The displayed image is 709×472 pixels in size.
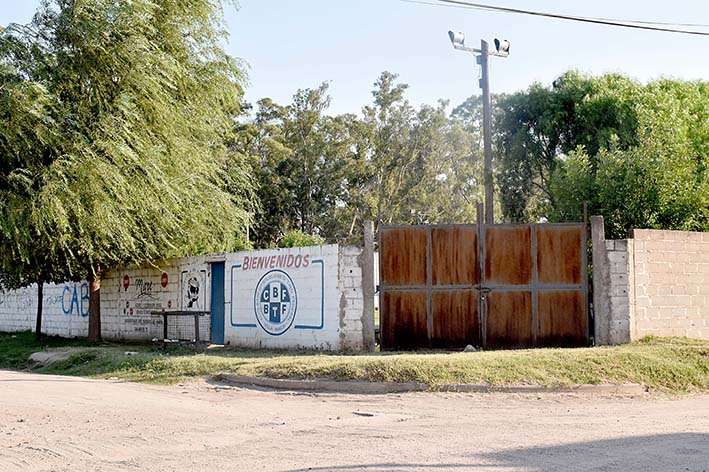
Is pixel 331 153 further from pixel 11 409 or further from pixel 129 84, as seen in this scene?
pixel 11 409

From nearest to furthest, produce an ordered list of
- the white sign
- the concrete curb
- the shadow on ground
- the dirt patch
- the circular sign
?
the shadow on ground → the concrete curb → the white sign → the circular sign → the dirt patch

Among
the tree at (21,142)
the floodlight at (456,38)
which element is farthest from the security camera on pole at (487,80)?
the tree at (21,142)

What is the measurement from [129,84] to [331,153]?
29.3 metres

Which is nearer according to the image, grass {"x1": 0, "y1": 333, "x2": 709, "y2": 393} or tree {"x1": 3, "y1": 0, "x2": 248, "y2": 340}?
grass {"x1": 0, "y1": 333, "x2": 709, "y2": 393}

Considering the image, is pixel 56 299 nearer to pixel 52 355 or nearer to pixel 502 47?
pixel 52 355

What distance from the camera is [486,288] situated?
15.6 meters

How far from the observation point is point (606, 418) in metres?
10.1

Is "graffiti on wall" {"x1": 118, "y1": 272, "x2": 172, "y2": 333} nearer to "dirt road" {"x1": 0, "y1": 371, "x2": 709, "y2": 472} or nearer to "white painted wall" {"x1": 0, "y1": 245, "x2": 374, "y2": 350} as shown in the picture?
"white painted wall" {"x1": 0, "y1": 245, "x2": 374, "y2": 350}

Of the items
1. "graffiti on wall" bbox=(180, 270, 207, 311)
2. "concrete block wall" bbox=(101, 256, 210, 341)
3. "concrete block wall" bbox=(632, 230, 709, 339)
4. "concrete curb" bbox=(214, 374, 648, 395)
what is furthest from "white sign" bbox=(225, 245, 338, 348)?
"concrete block wall" bbox=(632, 230, 709, 339)

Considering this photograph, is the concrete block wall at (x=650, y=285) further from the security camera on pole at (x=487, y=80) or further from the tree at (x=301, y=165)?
the tree at (x=301, y=165)

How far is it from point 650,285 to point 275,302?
7802mm

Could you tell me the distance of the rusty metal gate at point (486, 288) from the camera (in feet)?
51.1

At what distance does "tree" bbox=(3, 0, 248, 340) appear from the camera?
1695 cm

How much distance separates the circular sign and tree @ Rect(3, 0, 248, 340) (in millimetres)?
3008
